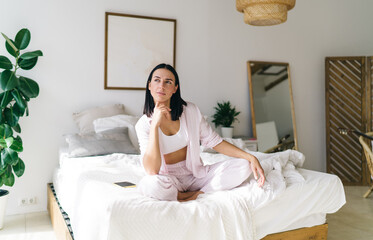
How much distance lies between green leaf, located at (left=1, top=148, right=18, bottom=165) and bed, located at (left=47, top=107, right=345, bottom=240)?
18.7 inches

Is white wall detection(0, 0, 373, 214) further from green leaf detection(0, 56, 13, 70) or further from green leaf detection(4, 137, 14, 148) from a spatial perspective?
green leaf detection(4, 137, 14, 148)

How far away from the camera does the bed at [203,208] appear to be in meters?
1.95

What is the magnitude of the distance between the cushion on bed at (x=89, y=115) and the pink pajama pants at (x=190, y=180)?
6.09ft

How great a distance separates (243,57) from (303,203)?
3016mm

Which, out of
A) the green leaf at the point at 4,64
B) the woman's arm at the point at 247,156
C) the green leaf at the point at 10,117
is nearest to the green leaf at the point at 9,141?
the green leaf at the point at 10,117

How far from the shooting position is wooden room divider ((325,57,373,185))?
543 centimetres

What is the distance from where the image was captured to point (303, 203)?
250cm

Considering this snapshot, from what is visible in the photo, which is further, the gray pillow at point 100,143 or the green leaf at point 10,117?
the gray pillow at point 100,143

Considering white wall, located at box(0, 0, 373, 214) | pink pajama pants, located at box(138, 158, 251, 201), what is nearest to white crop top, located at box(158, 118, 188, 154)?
pink pajama pants, located at box(138, 158, 251, 201)

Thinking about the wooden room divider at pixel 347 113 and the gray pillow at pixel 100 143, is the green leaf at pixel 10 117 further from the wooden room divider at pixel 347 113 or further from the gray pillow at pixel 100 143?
the wooden room divider at pixel 347 113

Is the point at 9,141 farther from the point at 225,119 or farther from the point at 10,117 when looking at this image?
the point at 225,119

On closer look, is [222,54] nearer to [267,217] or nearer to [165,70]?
[165,70]

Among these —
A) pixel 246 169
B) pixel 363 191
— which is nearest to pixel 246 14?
pixel 246 169

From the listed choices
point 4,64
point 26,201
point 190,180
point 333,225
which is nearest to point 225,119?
point 333,225
